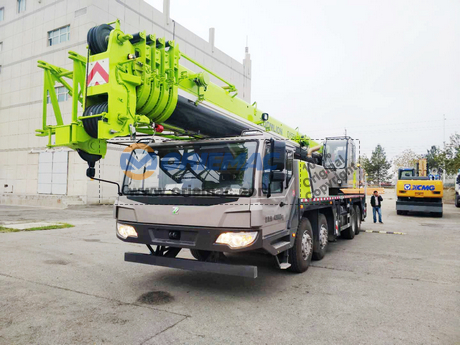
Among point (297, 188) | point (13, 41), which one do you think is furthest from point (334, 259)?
point (13, 41)

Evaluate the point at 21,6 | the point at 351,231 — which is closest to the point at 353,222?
the point at 351,231

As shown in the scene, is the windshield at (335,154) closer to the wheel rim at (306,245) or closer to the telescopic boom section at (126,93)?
the wheel rim at (306,245)

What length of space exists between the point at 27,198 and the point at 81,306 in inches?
829

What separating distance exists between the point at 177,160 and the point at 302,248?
8.29ft

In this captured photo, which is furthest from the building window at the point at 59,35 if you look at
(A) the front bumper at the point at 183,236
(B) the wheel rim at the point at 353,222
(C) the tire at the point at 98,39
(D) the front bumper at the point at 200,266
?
(D) the front bumper at the point at 200,266

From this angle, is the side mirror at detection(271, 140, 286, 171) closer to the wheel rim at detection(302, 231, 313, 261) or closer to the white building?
the wheel rim at detection(302, 231, 313, 261)

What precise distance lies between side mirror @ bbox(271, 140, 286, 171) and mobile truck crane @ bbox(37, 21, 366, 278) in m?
0.01

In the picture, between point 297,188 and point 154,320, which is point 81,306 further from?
point 297,188

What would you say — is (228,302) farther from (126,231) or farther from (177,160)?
(177,160)

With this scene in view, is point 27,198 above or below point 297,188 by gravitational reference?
below

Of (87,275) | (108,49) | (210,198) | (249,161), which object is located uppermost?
(108,49)

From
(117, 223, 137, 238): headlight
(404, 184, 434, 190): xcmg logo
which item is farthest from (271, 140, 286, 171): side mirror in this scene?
(404, 184, 434, 190): xcmg logo

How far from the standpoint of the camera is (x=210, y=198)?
4164 millimetres

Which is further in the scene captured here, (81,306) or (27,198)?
(27,198)
